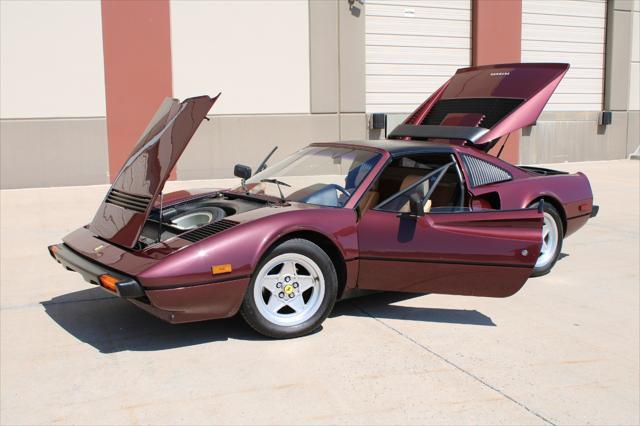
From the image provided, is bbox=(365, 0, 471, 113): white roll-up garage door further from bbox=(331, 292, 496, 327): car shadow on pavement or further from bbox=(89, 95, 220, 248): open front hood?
bbox=(89, 95, 220, 248): open front hood

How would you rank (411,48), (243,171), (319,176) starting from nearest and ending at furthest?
1. (319,176)
2. (243,171)
3. (411,48)

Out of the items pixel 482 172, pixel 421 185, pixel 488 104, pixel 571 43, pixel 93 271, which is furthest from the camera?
pixel 571 43

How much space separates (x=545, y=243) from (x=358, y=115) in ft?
28.5

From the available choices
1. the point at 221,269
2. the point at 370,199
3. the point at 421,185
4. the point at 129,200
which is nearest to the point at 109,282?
the point at 221,269

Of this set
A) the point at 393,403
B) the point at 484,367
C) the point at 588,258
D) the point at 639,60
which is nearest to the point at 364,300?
the point at 484,367

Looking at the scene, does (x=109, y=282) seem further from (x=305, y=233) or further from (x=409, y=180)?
(x=409, y=180)

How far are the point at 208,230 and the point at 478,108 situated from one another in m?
3.24

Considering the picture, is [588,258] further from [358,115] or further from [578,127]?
[578,127]

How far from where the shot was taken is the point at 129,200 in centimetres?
480

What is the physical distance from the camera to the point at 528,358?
169 inches

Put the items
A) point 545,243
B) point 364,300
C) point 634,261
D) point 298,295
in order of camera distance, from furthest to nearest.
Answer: point 634,261 → point 545,243 → point 364,300 → point 298,295

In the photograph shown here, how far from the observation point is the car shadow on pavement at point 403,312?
5.01 m

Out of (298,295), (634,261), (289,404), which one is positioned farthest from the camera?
(634,261)

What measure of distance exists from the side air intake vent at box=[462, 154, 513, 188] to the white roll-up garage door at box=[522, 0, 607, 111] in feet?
37.3
